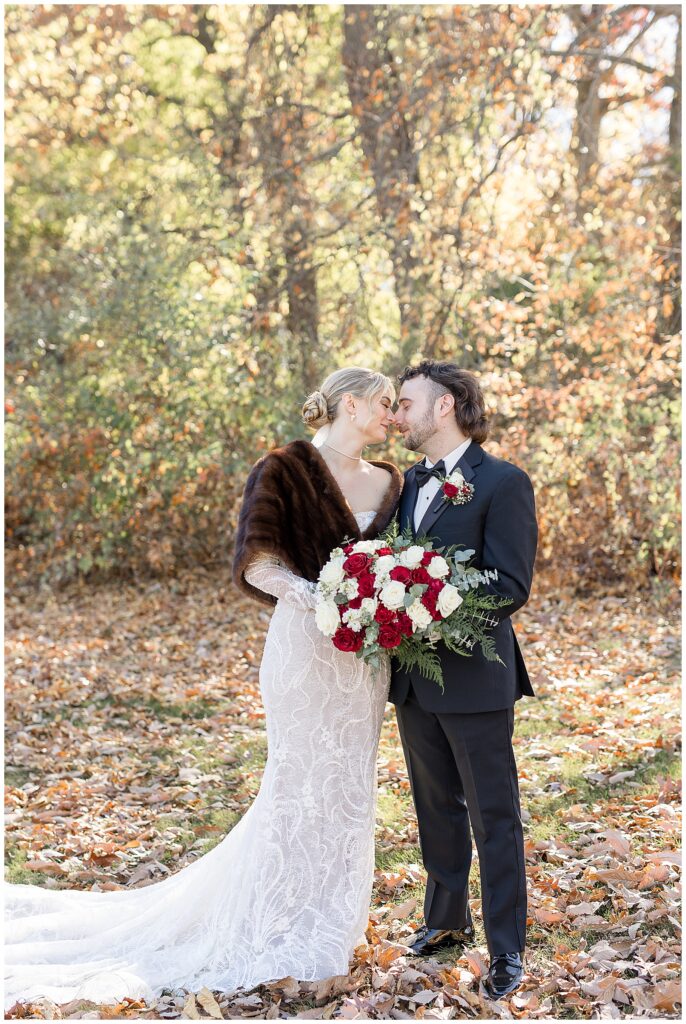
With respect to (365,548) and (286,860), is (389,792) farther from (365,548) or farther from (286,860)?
(365,548)

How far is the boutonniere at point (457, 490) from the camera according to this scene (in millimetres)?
3781

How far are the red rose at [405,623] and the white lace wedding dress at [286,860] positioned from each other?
35cm

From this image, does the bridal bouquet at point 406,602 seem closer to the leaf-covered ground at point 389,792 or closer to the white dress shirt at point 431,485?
the white dress shirt at point 431,485

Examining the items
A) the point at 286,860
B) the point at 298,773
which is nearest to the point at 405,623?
the point at 298,773

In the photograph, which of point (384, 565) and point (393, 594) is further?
point (384, 565)

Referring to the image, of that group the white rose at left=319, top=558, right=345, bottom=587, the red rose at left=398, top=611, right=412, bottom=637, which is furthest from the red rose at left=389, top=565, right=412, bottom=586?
the white rose at left=319, top=558, right=345, bottom=587

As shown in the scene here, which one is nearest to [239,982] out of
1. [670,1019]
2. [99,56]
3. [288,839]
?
[288,839]

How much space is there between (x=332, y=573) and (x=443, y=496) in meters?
0.54

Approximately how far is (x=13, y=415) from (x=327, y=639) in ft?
33.1

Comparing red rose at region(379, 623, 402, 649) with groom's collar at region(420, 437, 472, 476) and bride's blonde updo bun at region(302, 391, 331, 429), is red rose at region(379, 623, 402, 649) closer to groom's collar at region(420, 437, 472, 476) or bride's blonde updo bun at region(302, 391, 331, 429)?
groom's collar at region(420, 437, 472, 476)

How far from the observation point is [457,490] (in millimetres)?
3779

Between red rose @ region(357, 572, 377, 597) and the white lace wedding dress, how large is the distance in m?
0.42

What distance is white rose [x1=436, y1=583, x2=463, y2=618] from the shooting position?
3.49 meters

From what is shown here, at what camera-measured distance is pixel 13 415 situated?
42.8 ft
